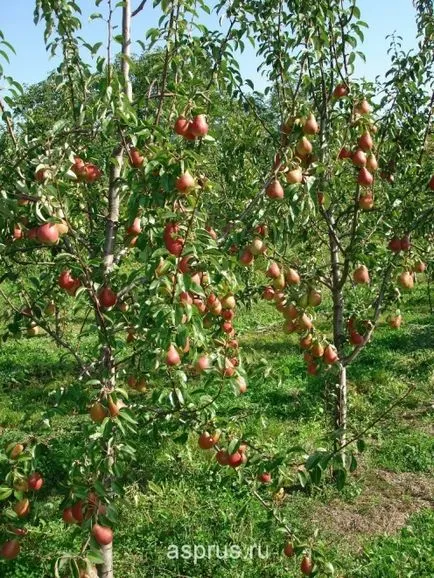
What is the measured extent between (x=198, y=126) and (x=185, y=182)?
0.31 m

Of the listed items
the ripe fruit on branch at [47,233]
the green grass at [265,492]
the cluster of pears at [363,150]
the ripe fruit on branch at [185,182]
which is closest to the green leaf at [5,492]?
the green grass at [265,492]

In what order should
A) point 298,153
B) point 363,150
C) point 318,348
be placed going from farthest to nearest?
point 318,348, point 363,150, point 298,153

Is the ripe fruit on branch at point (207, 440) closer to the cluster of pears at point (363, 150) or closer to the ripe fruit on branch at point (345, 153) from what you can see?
the cluster of pears at point (363, 150)

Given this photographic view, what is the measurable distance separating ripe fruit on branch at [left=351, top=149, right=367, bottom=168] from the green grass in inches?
38.5

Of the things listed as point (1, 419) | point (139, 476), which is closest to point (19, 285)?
point (139, 476)

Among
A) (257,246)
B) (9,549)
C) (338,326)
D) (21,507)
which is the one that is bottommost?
(9,549)

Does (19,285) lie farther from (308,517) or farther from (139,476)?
(308,517)

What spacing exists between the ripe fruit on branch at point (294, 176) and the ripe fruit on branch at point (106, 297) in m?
0.80

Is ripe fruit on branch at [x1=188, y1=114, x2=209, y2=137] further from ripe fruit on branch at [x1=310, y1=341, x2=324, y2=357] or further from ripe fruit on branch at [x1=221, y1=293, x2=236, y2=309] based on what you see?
ripe fruit on branch at [x1=310, y1=341, x2=324, y2=357]

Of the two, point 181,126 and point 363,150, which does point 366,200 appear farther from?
point 181,126

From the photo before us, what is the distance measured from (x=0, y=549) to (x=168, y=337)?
1.12 m

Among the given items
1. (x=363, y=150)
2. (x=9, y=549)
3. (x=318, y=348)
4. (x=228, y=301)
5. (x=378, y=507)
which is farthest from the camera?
(x=378, y=507)

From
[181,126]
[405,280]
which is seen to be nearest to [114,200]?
[181,126]

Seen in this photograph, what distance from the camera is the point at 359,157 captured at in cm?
265
